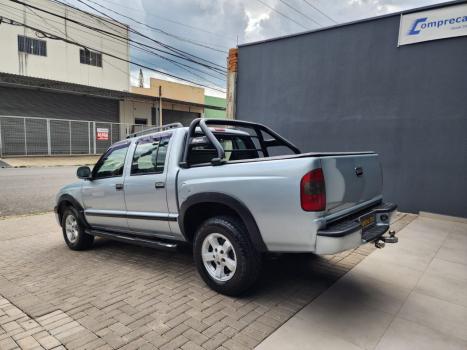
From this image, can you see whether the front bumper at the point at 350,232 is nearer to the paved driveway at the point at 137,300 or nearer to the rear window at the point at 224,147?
the paved driveway at the point at 137,300

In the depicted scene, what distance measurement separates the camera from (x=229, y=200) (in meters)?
3.29

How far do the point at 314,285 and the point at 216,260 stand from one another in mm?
1185

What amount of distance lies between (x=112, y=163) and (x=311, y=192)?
3.15m

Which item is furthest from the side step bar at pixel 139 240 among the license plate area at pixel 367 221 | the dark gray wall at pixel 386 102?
the dark gray wall at pixel 386 102

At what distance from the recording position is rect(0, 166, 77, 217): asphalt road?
8406 mm

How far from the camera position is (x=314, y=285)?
381 cm

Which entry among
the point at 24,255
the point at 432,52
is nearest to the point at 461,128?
the point at 432,52

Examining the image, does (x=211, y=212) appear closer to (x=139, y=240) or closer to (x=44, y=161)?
(x=139, y=240)

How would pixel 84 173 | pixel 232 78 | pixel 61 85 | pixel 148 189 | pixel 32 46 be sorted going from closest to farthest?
pixel 148 189 < pixel 84 173 < pixel 232 78 < pixel 61 85 < pixel 32 46

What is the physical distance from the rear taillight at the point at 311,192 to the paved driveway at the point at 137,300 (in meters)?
0.92

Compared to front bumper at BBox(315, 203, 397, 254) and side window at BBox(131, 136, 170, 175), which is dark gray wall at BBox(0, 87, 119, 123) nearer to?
side window at BBox(131, 136, 170, 175)

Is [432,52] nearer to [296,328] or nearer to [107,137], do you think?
[296,328]

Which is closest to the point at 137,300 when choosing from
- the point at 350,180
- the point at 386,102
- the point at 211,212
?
the point at 211,212

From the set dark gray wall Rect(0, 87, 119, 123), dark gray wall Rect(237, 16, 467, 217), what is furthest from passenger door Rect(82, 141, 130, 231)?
dark gray wall Rect(0, 87, 119, 123)
